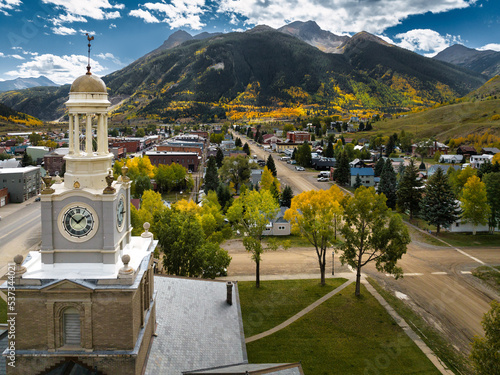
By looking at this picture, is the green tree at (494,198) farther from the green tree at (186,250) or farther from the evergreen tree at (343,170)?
the green tree at (186,250)

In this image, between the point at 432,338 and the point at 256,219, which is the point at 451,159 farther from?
the point at 256,219

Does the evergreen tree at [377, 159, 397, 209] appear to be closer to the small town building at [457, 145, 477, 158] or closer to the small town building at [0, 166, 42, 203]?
the small town building at [457, 145, 477, 158]

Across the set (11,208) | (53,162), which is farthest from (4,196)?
(53,162)

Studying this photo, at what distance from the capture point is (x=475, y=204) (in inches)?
2013

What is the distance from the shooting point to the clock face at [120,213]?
14.3 metres

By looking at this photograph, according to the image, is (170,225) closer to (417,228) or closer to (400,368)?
(400,368)

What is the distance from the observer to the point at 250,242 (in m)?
32.8

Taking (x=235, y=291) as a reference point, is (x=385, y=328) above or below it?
below

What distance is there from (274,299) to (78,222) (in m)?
22.4

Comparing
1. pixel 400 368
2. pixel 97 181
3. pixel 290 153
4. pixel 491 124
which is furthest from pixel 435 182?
pixel 491 124

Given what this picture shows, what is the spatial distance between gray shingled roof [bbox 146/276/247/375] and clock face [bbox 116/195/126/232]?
5597 mm

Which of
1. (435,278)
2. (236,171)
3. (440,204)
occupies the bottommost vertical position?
(435,278)

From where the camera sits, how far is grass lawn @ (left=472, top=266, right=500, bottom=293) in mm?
35844

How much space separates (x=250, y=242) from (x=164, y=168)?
49.5m
